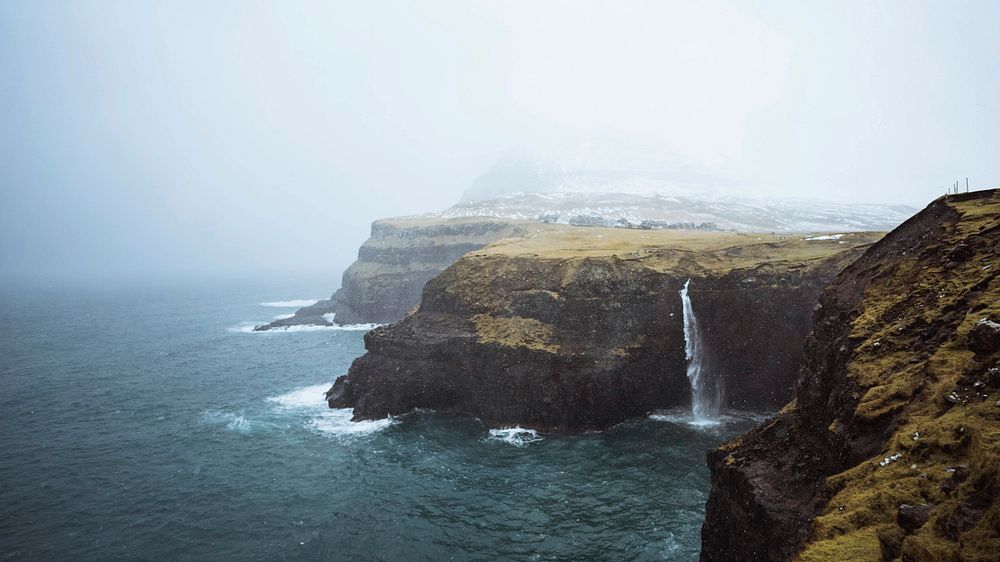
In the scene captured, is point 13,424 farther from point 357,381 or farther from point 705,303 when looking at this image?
point 705,303

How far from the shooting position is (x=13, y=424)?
159 ft

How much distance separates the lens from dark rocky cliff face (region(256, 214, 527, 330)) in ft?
372

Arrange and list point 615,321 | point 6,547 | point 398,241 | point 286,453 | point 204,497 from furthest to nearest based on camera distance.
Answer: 1. point 398,241
2. point 615,321
3. point 286,453
4. point 204,497
5. point 6,547

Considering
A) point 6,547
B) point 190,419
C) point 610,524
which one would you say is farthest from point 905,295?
point 190,419

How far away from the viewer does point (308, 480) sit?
36969 mm

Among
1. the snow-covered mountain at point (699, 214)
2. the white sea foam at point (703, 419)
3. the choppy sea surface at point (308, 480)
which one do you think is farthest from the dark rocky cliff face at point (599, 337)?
the snow-covered mountain at point (699, 214)

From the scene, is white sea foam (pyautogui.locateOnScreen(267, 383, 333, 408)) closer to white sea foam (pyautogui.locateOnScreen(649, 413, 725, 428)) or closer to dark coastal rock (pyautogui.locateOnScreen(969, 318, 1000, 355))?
white sea foam (pyautogui.locateOnScreen(649, 413, 725, 428))

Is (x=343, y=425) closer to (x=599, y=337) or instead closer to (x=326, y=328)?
(x=599, y=337)

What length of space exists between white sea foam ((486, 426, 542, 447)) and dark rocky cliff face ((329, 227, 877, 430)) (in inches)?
37.6

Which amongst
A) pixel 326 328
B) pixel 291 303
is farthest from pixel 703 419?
pixel 291 303

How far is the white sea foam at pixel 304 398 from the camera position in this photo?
55247 mm

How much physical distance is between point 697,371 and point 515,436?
18390 millimetres

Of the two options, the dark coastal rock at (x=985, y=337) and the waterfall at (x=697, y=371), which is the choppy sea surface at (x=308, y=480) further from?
the dark coastal rock at (x=985, y=337)

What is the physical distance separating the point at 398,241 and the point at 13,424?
298 ft
